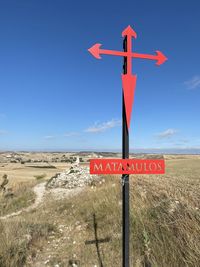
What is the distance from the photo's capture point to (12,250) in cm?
519

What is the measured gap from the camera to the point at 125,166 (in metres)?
3.49

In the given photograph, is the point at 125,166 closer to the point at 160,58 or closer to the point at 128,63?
the point at 128,63

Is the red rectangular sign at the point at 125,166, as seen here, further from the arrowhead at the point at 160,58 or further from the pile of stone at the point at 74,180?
the pile of stone at the point at 74,180

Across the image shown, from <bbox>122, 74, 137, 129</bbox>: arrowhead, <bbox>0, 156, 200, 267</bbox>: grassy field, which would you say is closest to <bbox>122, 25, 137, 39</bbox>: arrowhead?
<bbox>122, 74, 137, 129</bbox>: arrowhead

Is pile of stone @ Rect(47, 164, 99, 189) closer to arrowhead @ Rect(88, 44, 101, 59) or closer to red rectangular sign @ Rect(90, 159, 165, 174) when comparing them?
red rectangular sign @ Rect(90, 159, 165, 174)

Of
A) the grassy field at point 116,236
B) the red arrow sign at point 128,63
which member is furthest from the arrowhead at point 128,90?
the grassy field at point 116,236

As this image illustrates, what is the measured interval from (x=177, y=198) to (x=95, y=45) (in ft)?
12.4

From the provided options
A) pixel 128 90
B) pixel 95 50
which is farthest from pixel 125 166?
pixel 95 50

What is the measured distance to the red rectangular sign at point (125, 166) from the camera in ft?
11.2

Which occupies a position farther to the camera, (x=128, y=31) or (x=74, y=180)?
(x=74, y=180)

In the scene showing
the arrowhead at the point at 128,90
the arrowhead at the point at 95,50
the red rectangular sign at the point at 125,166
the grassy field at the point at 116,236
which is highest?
the arrowhead at the point at 95,50

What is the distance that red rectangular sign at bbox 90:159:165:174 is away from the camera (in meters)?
3.41

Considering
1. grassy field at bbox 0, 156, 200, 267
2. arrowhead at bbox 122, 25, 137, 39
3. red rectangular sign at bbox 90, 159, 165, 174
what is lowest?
grassy field at bbox 0, 156, 200, 267

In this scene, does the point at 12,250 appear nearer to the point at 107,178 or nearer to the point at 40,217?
the point at 40,217
